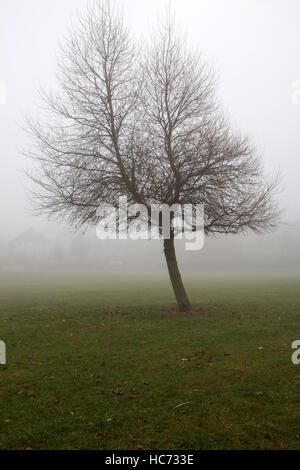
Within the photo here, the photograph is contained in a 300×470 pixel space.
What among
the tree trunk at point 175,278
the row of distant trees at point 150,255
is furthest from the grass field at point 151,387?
the row of distant trees at point 150,255

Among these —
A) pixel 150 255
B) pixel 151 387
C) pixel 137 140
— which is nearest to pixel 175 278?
pixel 137 140

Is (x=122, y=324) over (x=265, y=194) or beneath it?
beneath

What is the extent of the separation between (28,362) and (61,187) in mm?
10911

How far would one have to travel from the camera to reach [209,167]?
1897 centimetres

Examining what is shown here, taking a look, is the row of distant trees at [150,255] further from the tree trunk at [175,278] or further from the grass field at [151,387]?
the grass field at [151,387]

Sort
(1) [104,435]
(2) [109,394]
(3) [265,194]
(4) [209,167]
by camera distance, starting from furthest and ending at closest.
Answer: (3) [265,194]
(4) [209,167]
(2) [109,394]
(1) [104,435]

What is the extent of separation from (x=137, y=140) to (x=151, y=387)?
13953 millimetres

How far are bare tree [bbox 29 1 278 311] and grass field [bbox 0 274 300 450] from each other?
683 centimetres

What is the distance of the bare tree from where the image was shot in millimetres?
19469

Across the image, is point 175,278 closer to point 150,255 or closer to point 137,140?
point 137,140

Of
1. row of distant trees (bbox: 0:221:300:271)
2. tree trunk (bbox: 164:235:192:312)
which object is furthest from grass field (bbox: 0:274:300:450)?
row of distant trees (bbox: 0:221:300:271)

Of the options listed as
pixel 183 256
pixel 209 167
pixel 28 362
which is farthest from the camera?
pixel 183 256
